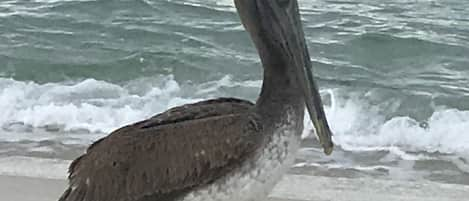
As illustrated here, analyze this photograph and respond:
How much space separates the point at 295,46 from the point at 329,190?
2.05 m

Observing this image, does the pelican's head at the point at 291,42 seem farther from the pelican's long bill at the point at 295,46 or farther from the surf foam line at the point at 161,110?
the surf foam line at the point at 161,110

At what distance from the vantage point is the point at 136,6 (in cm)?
1159

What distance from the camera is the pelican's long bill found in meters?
3.12

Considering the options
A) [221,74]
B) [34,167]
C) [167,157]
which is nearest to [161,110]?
[221,74]

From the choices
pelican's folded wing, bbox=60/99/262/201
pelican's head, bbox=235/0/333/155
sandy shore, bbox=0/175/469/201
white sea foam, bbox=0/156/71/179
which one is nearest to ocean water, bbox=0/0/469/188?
white sea foam, bbox=0/156/71/179

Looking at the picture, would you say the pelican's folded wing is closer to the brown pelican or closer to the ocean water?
the brown pelican

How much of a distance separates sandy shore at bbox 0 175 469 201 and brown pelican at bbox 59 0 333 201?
1696 millimetres

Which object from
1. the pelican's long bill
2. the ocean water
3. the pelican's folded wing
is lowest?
the ocean water

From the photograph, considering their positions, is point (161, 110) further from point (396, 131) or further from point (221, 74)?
point (396, 131)

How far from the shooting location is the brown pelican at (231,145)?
10.1 ft

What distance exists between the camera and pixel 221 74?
8742 mm

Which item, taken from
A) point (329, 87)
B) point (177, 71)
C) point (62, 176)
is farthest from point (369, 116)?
point (62, 176)

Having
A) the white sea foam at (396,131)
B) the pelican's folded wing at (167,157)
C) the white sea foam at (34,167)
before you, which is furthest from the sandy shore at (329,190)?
the pelican's folded wing at (167,157)

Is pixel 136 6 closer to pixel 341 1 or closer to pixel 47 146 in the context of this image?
pixel 341 1
